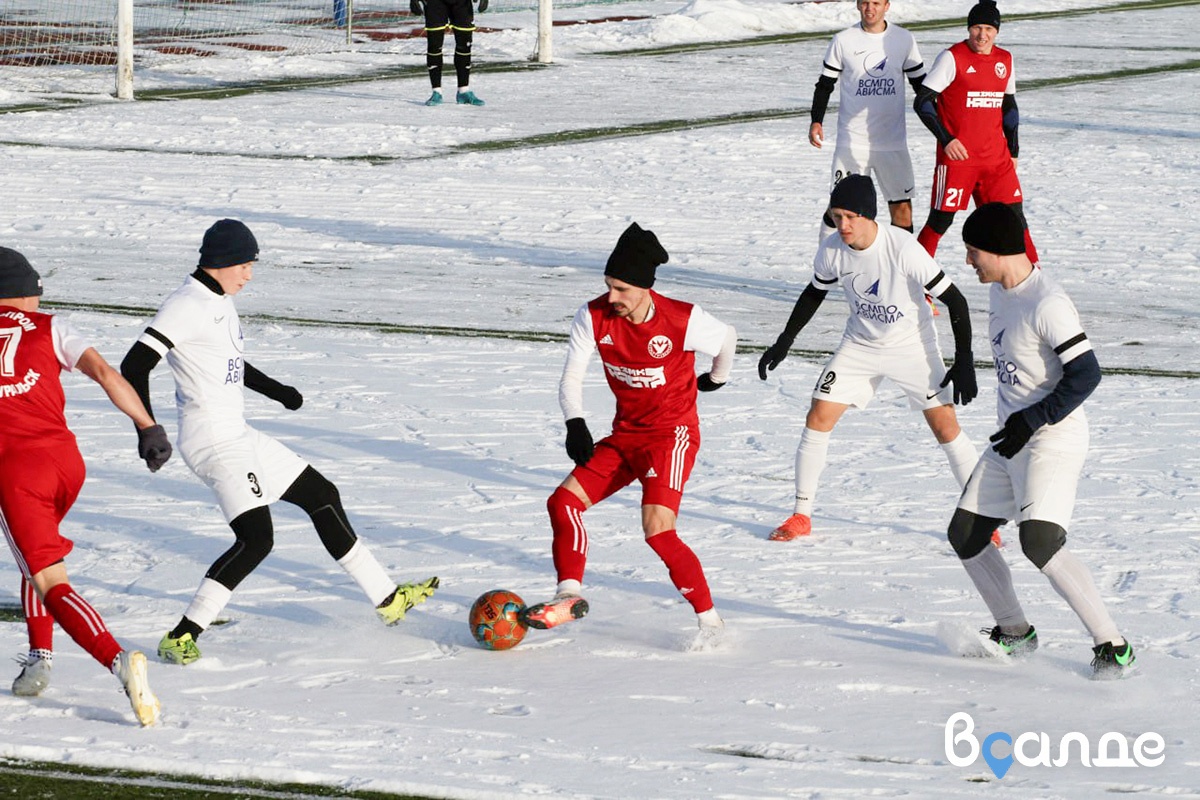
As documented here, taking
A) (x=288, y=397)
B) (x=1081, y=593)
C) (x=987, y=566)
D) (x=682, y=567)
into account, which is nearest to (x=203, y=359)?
(x=288, y=397)

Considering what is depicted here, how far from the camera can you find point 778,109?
20.4 meters

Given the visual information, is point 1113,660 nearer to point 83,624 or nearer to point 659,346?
point 659,346

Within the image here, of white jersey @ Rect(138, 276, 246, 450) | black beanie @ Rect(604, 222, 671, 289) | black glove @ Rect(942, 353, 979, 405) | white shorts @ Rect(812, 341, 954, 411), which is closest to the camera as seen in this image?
white jersey @ Rect(138, 276, 246, 450)

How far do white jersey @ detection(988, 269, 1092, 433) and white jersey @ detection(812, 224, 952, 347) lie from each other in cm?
134

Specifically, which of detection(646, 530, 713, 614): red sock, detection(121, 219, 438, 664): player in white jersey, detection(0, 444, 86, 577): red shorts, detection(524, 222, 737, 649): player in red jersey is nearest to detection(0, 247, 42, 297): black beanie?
detection(121, 219, 438, 664): player in white jersey

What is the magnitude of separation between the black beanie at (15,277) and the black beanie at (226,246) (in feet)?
1.97

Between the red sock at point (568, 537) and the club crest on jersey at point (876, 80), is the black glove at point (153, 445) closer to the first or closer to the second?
the red sock at point (568, 537)

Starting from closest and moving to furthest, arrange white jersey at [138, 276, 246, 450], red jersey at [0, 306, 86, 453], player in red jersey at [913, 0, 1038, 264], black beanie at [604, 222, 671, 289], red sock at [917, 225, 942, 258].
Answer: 1. red jersey at [0, 306, 86, 453]
2. white jersey at [138, 276, 246, 450]
3. black beanie at [604, 222, 671, 289]
4. player in red jersey at [913, 0, 1038, 264]
5. red sock at [917, 225, 942, 258]

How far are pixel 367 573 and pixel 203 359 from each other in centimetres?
98

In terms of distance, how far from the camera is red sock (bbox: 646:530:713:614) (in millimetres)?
6246

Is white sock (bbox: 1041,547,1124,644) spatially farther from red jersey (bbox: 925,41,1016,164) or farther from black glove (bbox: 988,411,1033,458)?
red jersey (bbox: 925,41,1016,164)

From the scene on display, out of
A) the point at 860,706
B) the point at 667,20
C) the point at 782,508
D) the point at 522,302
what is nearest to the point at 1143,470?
the point at 782,508

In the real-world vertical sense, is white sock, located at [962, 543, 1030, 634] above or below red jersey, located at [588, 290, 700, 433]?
below

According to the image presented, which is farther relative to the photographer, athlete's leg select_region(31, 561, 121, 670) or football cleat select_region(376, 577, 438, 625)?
football cleat select_region(376, 577, 438, 625)
